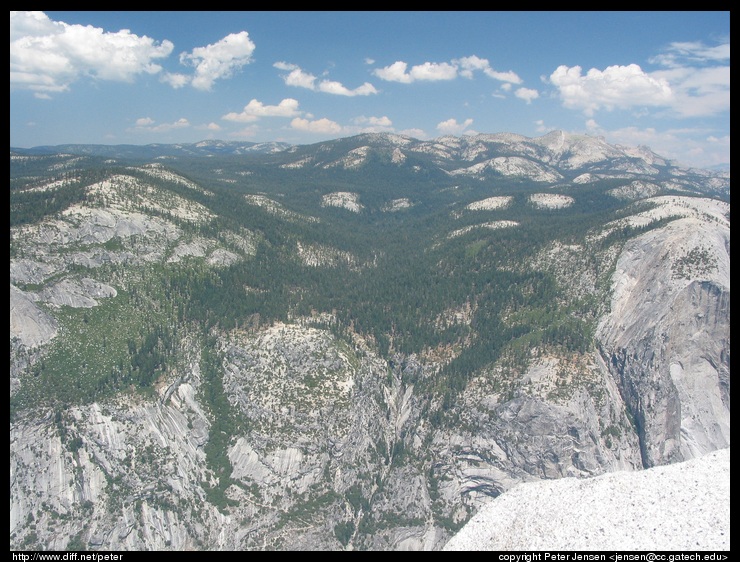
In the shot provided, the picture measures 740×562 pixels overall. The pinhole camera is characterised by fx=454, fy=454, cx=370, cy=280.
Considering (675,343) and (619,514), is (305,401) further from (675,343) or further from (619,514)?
(675,343)

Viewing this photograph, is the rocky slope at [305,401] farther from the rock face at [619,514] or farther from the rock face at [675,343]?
the rock face at [619,514]

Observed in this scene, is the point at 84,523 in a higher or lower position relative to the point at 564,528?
lower

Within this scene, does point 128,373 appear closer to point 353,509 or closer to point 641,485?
point 353,509

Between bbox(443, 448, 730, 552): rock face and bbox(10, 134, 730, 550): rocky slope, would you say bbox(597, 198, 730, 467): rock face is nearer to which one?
bbox(10, 134, 730, 550): rocky slope

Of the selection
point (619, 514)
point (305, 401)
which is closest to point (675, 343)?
point (619, 514)

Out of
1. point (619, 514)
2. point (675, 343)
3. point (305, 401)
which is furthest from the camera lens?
point (675, 343)

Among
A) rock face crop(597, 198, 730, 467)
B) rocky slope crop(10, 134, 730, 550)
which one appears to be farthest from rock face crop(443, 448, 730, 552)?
rock face crop(597, 198, 730, 467)

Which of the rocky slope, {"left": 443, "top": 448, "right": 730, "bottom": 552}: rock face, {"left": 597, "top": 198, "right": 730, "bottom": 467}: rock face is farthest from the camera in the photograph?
{"left": 597, "top": 198, "right": 730, "bottom": 467}: rock face

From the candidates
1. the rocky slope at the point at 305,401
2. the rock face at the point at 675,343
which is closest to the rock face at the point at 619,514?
the rocky slope at the point at 305,401

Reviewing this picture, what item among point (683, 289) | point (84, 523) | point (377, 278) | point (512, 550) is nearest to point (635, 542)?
point (512, 550)
